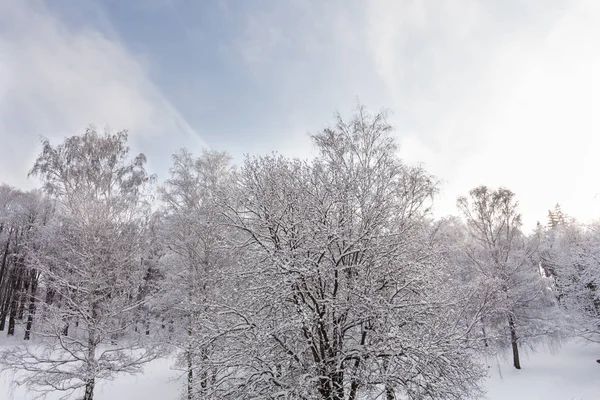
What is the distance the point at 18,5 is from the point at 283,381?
14.1 meters

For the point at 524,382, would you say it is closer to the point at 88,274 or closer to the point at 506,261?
the point at 506,261

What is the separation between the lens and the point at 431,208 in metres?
11.7

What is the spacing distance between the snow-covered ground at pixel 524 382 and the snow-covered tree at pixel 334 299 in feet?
24.4

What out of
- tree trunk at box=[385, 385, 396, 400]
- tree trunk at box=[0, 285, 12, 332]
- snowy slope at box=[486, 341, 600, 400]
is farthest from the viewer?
tree trunk at box=[0, 285, 12, 332]

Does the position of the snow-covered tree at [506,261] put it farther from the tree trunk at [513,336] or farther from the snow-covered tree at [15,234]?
the snow-covered tree at [15,234]

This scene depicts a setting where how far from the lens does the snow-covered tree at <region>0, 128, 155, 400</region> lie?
9.95m

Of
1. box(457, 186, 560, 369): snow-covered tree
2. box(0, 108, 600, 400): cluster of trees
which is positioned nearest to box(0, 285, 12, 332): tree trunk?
box(0, 108, 600, 400): cluster of trees

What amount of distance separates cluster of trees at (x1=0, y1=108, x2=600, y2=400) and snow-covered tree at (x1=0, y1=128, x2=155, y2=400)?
62 mm

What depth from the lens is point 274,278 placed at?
656cm

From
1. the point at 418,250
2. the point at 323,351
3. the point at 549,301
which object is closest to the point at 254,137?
the point at 418,250

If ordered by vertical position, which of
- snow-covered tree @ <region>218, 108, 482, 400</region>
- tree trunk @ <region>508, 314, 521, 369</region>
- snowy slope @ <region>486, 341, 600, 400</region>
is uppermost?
snow-covered tree @ <region>218, 108, 482, 400</region>

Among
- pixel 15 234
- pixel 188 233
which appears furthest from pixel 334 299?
pixel 15 234

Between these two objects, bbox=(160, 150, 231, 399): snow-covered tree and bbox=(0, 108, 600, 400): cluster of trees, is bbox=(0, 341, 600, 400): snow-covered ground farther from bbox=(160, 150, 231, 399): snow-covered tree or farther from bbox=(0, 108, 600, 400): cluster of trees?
bbox=(160, 150, 231, 399): snow-covered tree

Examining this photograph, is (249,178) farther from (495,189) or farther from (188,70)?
(495,189)
